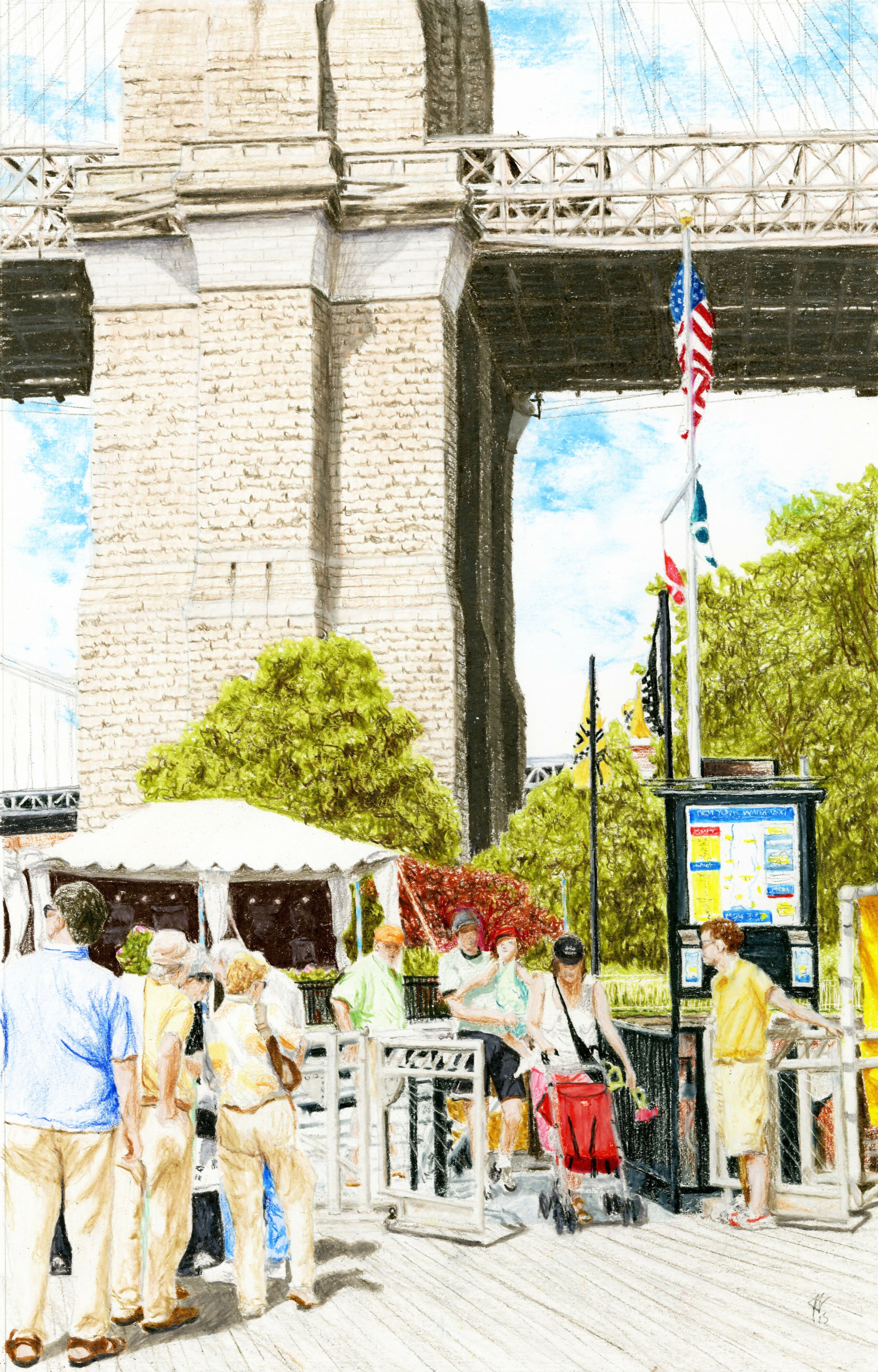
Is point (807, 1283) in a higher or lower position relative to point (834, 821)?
lower

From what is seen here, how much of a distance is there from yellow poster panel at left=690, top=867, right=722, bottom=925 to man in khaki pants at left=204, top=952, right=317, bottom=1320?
3830mm

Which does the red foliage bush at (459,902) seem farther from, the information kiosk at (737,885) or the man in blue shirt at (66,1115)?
the man in blue shirt at (66,1115)

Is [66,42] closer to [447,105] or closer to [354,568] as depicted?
[354,568]

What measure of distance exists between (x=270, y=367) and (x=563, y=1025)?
27.3 meters

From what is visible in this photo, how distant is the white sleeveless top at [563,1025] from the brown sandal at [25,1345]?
389 centimetres

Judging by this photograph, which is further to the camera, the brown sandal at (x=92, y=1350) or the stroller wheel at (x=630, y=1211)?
the stroller wheel at (x=630, y=1211)

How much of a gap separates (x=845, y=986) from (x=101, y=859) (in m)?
11.0

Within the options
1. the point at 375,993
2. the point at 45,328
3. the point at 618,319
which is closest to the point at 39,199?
the point at 45,328

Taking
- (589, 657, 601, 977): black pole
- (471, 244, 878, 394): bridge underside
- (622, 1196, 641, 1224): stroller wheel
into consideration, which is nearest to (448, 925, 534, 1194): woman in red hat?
(622, 1196, 641, 1224): stroller wheel

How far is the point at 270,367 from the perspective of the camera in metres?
36.2

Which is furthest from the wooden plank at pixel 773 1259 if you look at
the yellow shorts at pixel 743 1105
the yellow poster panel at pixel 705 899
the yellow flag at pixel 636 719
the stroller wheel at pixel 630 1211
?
the yellow flag at pixel 636 719

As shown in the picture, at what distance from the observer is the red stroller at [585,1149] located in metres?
10.5

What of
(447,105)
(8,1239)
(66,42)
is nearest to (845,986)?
(8,1239)

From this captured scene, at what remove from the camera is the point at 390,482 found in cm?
3719
